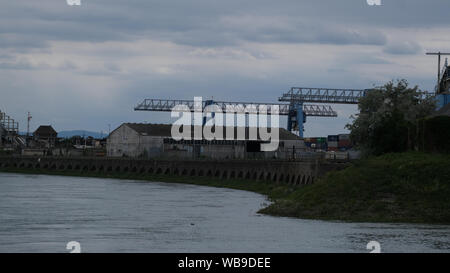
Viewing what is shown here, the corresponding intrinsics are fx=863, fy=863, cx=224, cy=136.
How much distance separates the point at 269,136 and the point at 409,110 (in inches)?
2780

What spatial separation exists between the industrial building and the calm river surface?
85.8 metres

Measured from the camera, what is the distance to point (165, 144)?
490 feet

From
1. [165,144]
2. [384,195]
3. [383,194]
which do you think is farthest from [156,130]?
[384,195]

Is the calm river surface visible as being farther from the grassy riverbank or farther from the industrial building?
the industrial building

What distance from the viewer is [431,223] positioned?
139 ft

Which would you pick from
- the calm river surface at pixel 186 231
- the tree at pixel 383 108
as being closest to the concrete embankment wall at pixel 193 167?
the tree at pixel 383 108

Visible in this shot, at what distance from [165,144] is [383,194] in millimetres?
105633

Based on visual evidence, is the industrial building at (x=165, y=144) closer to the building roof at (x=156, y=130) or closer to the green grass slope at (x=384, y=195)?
the building roof at (x=156, y=130)

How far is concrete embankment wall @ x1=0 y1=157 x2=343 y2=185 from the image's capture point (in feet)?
243

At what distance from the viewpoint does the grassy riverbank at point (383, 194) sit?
1716 inches

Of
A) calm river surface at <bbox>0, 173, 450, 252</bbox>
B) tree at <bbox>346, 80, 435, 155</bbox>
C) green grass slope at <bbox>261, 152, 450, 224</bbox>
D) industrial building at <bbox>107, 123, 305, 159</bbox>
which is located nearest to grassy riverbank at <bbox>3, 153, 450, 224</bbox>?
green grass slope at <bbox>261, 152, 450, 224</bbox>

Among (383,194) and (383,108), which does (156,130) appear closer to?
(383,108)

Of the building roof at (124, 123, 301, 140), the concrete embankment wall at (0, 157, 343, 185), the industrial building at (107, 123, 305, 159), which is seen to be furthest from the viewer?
the building roof at (124, 123, 301, 140)
